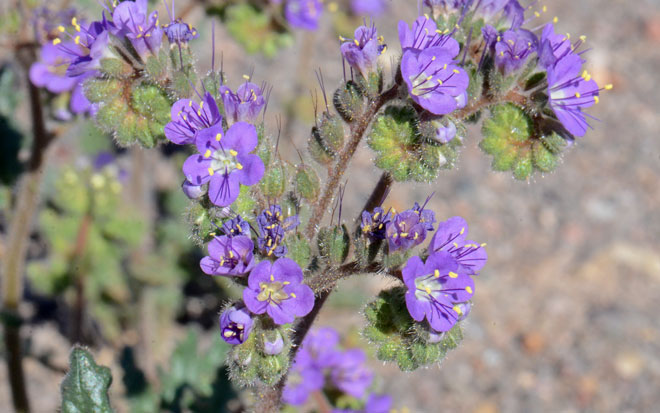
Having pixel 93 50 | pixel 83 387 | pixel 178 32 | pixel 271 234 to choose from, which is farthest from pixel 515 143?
pixel 83 387

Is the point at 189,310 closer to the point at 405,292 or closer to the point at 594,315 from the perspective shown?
the point at 594,315

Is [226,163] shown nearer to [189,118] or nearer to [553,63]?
[189,118]

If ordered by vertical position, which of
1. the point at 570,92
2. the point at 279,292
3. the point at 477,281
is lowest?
the point at 477,281

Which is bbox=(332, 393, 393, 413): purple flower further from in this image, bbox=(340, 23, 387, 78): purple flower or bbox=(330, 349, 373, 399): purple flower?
bbox=(340, 23, 387, 78): purple flower

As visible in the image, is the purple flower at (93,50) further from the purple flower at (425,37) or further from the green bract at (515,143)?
the green bract at (515,143)

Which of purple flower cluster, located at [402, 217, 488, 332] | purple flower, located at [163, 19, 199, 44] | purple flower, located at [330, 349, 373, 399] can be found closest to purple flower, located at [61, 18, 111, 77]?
purple flower, located at [163, 19, 199, 44]

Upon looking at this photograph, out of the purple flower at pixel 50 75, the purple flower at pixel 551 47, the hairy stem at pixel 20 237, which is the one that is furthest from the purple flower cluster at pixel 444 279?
the hairy stem at pixel 20 237

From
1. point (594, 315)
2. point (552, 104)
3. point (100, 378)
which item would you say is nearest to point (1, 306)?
point (100, 378)
